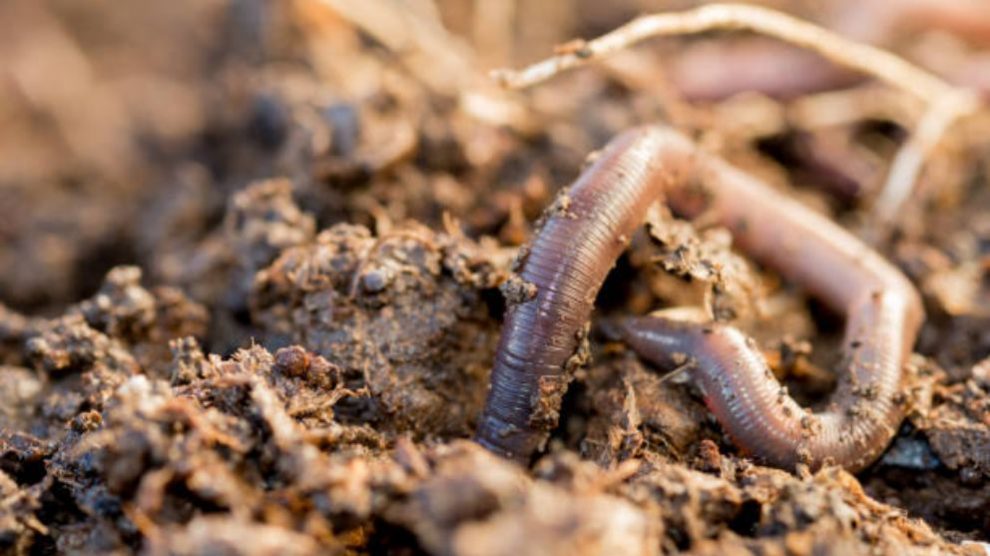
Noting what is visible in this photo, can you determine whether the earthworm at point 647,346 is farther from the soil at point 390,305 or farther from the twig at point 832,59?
the twig at point 832,59

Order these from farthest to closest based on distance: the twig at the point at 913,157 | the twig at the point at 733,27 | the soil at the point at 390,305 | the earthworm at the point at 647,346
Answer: the twig at the point at 913,157 → the twig at the point at 733,27 → the earthworm at the point at 647,346 → the soil at the point at 390,305

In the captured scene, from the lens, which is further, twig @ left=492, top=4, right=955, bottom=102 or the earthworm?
twig @ left=492, top=4, right=955, bottom=102

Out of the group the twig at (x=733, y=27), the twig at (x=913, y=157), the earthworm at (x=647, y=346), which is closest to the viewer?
the earthworm at (x=647, y=346)

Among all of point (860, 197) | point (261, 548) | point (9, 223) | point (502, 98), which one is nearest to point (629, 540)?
point (261, 548)

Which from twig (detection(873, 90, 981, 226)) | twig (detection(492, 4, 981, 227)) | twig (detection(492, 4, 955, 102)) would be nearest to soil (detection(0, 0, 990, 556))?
twig (detection(873, 90, 981, 226))

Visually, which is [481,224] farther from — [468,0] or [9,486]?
[468,0]

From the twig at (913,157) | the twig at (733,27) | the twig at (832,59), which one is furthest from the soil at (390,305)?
the twig at (733,27)

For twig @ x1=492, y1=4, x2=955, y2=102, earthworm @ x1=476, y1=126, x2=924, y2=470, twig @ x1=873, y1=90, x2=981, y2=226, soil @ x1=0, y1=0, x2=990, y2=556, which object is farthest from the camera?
twig @ x1=873, y1=90, x2=981, y2=226

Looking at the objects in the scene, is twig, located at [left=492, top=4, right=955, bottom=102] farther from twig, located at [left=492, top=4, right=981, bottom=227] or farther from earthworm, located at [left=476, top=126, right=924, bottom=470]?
earthworm, located at [left=476, top=126, right=924, bottom=470]
